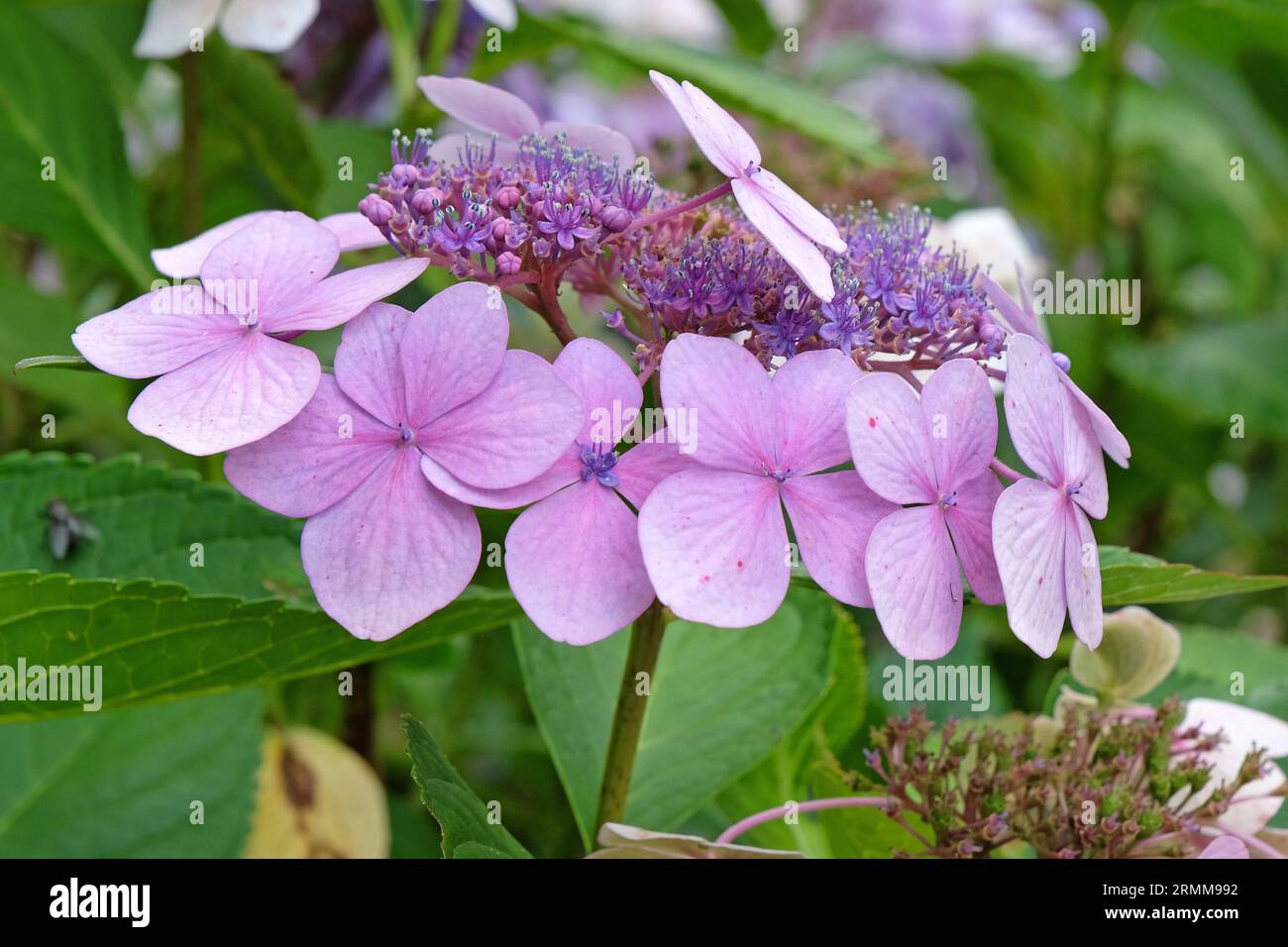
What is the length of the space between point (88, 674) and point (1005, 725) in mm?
517

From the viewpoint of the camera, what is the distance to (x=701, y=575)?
0.50 meters

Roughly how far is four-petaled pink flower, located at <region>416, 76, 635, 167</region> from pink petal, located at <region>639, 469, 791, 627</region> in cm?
23

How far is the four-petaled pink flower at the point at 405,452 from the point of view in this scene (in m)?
0.52

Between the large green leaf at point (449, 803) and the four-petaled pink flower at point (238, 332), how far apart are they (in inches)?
6.2

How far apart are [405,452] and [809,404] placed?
0.54ft

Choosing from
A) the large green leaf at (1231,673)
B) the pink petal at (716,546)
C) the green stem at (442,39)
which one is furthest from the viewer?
the green stem at (442,39)

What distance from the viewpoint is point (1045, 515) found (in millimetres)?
540

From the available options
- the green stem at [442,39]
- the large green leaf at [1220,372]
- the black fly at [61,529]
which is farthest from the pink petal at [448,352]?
the large green leaf at [1220,372]

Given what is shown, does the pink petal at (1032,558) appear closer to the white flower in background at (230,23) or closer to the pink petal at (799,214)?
the pink petal at (799,214)

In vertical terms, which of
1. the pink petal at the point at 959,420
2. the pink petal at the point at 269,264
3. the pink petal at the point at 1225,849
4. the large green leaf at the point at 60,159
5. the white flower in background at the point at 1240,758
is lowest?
the pink petal at the point at 1225,849

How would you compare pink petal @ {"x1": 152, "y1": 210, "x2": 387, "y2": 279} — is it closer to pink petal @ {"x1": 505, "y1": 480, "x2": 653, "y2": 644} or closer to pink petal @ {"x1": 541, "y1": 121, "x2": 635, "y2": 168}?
pink petal @ {"x1": 541, "y1": 121, "x2": 635, "y2": 168}

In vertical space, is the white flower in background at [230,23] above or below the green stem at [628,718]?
above
